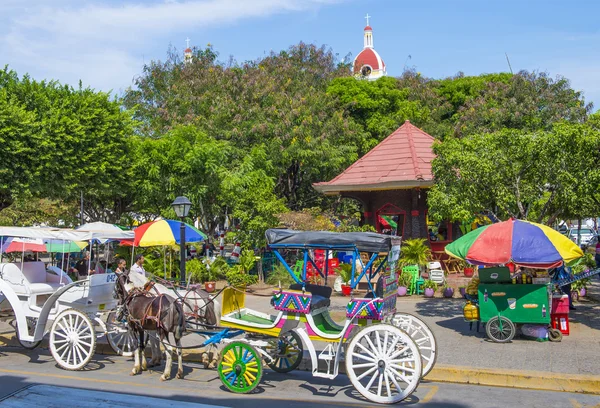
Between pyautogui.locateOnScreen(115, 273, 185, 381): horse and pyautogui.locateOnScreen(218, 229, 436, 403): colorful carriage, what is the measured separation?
0.83 metres

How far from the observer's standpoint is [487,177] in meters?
14.3

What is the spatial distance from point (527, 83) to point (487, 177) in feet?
74.7

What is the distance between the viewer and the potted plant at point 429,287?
1902cm

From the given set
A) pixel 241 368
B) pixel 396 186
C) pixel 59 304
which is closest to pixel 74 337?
pixel 59 304

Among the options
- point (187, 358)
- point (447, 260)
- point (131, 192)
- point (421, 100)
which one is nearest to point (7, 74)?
point (131, 192)

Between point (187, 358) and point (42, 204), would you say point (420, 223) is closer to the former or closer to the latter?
point (187, 358)

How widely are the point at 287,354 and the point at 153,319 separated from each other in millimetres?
2352

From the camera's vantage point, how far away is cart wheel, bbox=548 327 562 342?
40.2ft

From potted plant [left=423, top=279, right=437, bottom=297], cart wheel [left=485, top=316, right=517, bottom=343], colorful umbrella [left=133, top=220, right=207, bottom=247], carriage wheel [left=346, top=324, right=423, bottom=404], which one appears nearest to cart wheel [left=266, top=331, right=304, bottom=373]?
carriage wheel [left=346, top=324, right=423, bottom=404]

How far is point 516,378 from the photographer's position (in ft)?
31.6

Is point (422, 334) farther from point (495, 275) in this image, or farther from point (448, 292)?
point (448, 292)

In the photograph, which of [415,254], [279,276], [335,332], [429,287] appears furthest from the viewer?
[279,276]

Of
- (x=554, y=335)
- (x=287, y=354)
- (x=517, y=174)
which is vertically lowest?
(x=287, y=354)

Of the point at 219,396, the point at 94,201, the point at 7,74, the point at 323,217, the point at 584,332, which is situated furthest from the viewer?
the point at 94,201
